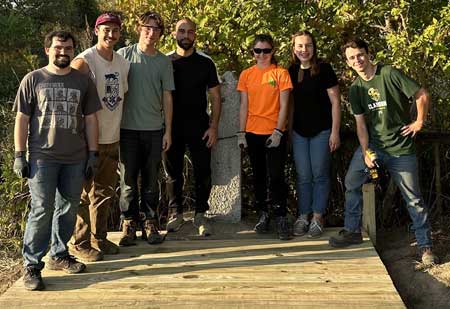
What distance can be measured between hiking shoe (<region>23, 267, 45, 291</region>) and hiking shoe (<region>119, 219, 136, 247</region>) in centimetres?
97

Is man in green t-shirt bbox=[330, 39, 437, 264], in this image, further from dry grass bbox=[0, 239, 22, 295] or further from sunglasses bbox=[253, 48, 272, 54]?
dry grass bbox=[0, 239, 22, 295]

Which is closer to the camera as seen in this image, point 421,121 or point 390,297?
point 390,297

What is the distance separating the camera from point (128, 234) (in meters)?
4.68

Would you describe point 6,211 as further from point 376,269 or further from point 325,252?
point 376,269

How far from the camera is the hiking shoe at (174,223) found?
504 cm

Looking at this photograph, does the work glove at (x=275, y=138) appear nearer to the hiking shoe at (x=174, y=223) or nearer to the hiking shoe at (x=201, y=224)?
the hiking shoe at (x=201, y=224)

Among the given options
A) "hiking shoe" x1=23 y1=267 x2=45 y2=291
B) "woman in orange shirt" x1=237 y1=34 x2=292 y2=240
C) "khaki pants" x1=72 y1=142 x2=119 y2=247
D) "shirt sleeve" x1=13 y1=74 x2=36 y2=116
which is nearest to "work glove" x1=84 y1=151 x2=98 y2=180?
"khaki pants" x1=72 y1=142 x2=119 y2=247

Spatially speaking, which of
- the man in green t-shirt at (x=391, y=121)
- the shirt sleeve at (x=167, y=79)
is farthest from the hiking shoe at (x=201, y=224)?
the man in green t-shirt at (x=391, y=121)

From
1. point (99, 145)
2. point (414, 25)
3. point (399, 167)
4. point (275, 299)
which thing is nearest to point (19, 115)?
point (99, 145)

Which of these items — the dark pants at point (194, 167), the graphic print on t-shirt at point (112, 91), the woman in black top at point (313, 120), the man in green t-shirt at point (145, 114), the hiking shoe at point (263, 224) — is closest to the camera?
the graphic print on t-shirt at point (112, 91)

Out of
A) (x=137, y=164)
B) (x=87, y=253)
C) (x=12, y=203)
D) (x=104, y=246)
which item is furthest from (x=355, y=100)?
(x=12, y=203)

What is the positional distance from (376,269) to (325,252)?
539 mm

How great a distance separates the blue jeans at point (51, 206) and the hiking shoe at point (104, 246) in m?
0.43

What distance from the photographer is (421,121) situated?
4188mm
